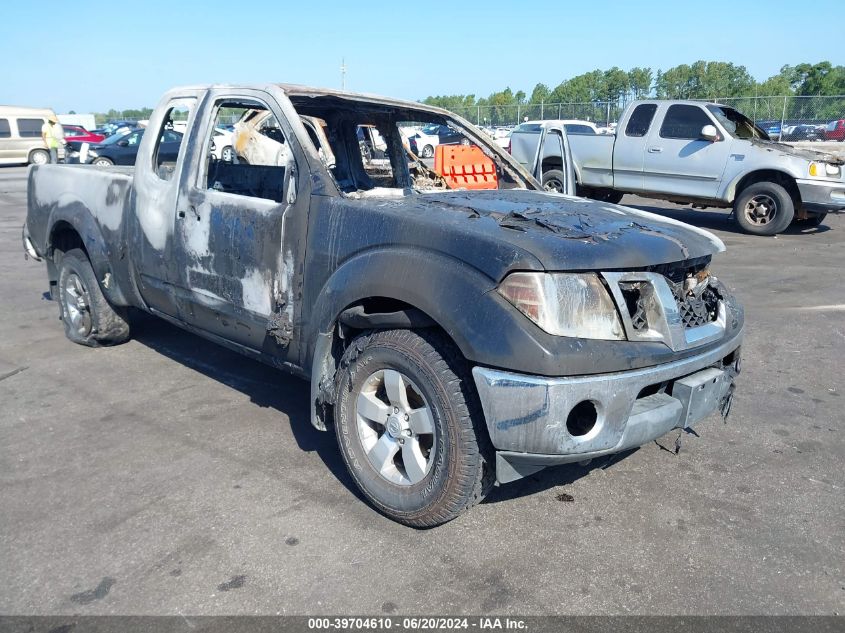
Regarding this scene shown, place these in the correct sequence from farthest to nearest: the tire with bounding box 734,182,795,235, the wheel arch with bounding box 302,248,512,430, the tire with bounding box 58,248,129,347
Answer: the tire with bounding box 734,182,795,235 → the tire with bounding box 58,248,129,347 → the wheel arch with bounding box 302,248,512,430

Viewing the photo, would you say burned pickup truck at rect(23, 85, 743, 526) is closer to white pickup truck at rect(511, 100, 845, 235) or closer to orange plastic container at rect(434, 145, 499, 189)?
orange plastic container at rect(434, 145, 499, 189)

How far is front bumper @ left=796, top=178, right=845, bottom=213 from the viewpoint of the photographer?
10.3 metres

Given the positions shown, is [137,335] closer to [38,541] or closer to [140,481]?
[140,481]

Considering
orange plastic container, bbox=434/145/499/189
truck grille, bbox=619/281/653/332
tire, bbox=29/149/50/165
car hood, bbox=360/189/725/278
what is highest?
orange plastic container, bbox=434/145/499/189

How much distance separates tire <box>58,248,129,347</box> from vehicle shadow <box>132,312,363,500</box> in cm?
37

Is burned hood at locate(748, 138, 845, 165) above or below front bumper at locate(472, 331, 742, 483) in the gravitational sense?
above

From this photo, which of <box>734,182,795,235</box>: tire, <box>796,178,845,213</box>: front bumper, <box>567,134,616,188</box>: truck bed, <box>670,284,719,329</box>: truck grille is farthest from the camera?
<box>567,134,616,188</box>: truck bed

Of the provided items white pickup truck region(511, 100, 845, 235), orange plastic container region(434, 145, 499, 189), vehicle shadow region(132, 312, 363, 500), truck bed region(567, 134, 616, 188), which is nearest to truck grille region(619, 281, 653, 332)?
vehicle shadow region(132, 312, 363, 500)

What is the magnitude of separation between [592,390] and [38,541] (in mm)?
2332

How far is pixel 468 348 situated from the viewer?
2.59 metres

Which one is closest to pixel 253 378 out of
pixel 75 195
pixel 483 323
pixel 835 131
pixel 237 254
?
pixel 237 254

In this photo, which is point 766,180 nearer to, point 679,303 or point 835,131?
point 679,303

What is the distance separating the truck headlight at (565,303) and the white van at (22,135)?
97.6ft

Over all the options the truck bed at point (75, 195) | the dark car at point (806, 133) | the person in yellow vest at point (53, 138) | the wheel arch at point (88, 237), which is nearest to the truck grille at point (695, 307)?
the truck bed at point (75, 195)
